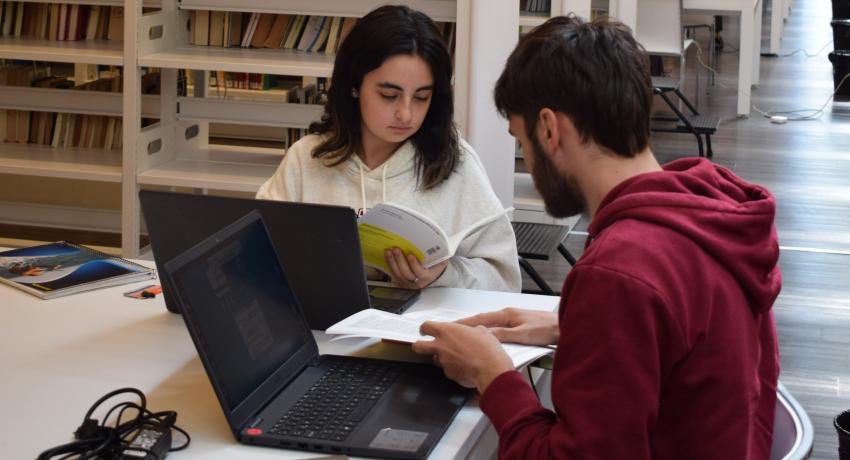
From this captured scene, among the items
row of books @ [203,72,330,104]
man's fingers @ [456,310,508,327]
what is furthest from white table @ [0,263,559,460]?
row of books @ [203,72,330,104]

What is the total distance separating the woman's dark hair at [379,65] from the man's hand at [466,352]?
29.7 inches

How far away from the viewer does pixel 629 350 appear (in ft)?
4.25

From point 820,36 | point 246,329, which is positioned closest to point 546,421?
point 246,329

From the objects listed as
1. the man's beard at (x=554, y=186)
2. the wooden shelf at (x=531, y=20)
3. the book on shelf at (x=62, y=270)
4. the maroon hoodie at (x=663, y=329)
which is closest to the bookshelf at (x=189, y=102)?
the wooden shelf at (x=531, y=20)

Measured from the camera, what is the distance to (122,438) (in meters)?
1.53

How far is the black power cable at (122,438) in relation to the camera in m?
1.47

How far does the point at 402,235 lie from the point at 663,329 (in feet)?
2.72

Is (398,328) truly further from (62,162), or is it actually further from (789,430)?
(62,162)

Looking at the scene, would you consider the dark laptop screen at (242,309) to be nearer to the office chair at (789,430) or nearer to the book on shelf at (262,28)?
the office chair at (789,430)

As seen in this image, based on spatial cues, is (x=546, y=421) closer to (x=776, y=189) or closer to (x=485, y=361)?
(x=485, y=361)

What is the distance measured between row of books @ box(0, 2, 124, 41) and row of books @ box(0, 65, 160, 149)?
198 mm

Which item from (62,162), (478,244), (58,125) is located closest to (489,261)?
(478,244)

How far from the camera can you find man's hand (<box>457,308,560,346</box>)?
5.92 feet

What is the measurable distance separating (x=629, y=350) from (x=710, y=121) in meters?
5.66
